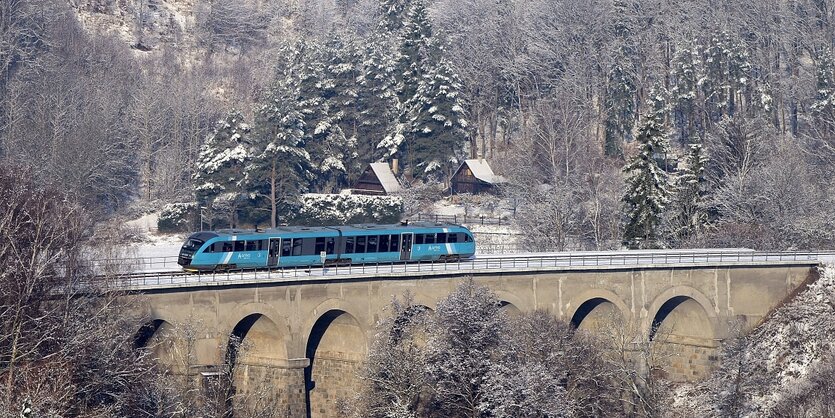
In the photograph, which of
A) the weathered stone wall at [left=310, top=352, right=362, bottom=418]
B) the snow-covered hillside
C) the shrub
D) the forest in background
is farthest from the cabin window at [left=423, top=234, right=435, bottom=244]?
the shrub

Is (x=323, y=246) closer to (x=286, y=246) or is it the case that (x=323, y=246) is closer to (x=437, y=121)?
(x=286, y=246)

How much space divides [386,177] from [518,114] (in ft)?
66.0

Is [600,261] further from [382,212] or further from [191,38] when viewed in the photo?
[191,38]

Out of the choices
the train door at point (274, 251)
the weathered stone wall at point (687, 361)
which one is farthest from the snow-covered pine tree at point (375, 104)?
the train door at point (274, 251)

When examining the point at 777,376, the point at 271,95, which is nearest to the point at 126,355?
the point at 777,376

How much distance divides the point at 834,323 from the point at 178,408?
114 feet

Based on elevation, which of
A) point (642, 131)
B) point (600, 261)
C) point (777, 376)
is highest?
point (642, 131)

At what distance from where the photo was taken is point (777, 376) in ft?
212

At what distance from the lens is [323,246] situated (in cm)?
6425

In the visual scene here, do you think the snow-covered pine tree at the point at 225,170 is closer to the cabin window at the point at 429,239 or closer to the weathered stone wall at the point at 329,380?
the cabin window at the point at 429,239

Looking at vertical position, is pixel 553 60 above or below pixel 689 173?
above

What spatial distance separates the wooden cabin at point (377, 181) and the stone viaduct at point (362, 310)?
39.2m

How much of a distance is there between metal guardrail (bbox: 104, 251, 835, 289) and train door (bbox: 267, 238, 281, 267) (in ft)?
1.43

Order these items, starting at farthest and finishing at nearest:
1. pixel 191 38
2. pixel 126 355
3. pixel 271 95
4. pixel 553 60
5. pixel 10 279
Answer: pixel 191 38
pixel 553 60
pixel 271 95
pixel 126 355
pixel 10 279
